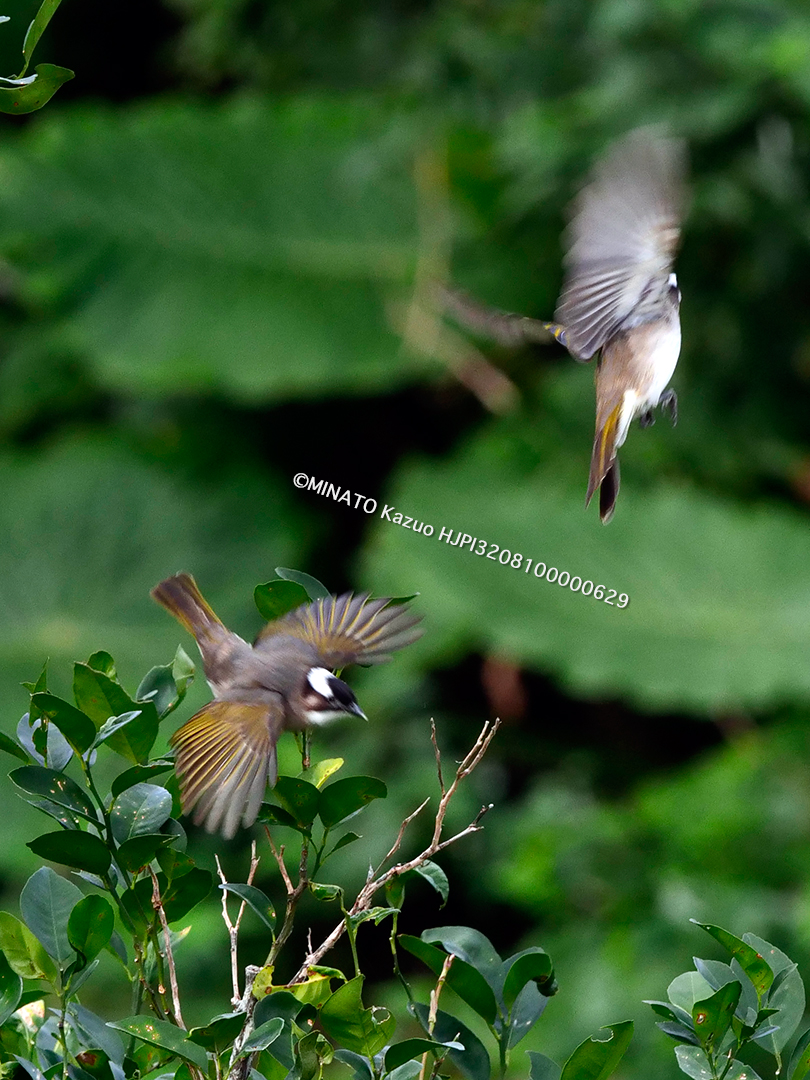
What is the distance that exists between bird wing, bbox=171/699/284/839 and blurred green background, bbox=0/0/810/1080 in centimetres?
196

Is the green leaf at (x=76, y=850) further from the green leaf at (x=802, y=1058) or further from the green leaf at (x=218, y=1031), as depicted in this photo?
the green leaf at (x=802, y=1058)

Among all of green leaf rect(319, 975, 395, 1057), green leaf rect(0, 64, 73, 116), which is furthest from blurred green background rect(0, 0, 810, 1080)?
green leaf rect(0, 64, 73, 116)

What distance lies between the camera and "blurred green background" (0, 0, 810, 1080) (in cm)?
307

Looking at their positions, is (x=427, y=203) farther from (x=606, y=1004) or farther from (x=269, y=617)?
(x=269, y=617)

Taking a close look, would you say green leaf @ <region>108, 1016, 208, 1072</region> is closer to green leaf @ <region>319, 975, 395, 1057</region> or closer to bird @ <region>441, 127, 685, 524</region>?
green leaf @ <region>319, 975, 395, 1057</region>

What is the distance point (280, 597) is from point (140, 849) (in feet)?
0.50

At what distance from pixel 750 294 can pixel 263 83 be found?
196cm

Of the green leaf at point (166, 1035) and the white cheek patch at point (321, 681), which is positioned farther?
the white cheek patch at point (321, 681)

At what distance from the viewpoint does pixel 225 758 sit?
799 mm

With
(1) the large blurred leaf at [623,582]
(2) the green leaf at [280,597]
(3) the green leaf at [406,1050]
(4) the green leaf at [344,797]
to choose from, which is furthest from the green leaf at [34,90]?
(1) the large blurred leaf at [623,582]

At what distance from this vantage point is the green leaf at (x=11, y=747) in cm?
70

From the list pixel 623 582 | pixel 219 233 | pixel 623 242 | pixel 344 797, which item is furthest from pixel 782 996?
pixel 219 233

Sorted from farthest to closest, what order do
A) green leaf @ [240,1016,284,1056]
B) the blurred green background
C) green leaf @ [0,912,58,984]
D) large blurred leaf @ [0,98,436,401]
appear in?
large blurred leaf @ [0,98,436,401] < the blurred green background < green leaf @ [0,912,58,984] < green leaf @ [240,1016,284,1056]

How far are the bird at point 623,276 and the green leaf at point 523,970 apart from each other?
0.31 m
